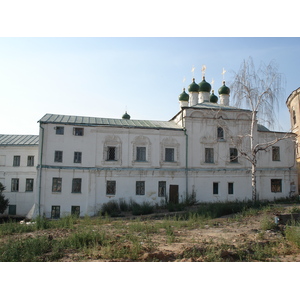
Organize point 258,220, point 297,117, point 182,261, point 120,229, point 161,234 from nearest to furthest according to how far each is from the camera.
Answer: point 182,261 < point 161,234 < point 120,229 < point 258,220 < point 297,117

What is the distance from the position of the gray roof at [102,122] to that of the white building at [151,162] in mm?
70

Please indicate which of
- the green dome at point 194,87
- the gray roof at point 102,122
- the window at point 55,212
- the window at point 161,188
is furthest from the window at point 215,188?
the window at point 55,212

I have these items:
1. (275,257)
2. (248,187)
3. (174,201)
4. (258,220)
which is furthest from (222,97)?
(275,257)

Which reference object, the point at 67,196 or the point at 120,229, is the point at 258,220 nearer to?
the point at 120,229

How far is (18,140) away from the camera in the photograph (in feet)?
87.5

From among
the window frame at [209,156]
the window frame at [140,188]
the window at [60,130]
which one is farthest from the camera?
the window frame at [209,156]

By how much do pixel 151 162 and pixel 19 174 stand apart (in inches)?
489

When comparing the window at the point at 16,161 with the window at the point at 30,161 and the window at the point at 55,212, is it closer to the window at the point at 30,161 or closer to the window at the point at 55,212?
the window at the point at 30,161

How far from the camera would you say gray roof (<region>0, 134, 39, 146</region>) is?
2580cm

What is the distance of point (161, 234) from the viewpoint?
11.3 meters

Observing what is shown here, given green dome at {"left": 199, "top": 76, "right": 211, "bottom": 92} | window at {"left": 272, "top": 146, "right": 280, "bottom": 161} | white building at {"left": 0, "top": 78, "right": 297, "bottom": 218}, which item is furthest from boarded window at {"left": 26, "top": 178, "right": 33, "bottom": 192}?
window at {"left": 272, "top": 146, "right": 280, "bottom": 161}

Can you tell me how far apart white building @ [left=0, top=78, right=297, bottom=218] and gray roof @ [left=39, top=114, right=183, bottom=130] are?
0.07 meters

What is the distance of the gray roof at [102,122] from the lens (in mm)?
21062

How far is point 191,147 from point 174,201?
4.42m
